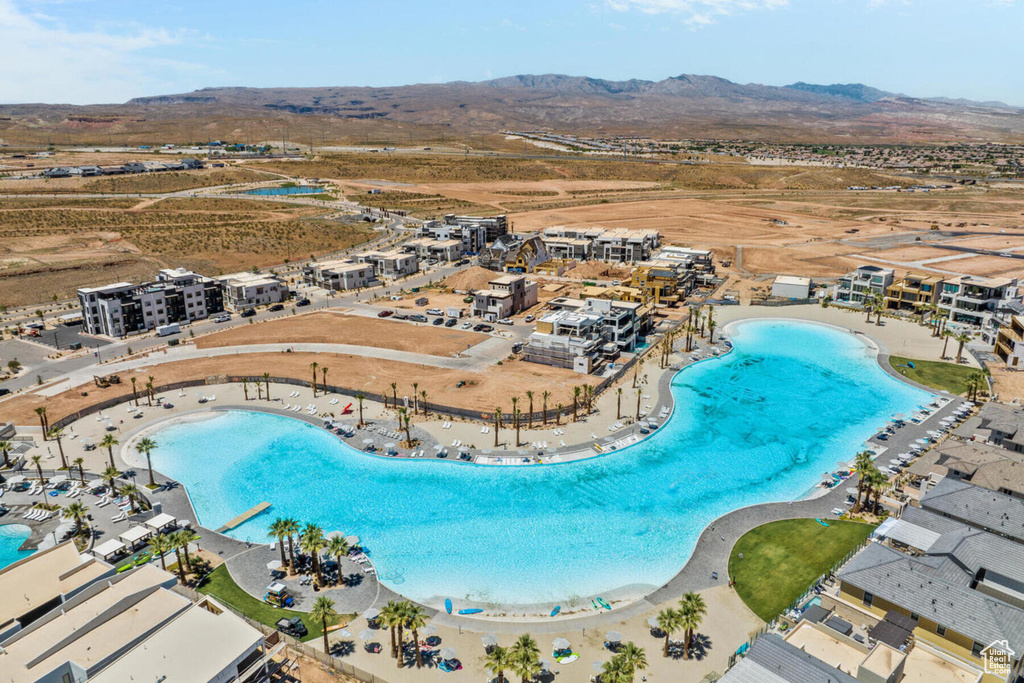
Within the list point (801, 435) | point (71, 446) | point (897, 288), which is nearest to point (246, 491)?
point (71, 446)

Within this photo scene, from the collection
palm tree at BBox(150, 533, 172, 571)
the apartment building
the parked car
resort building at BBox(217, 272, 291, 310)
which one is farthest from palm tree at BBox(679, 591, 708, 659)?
resort building at BBox(217, 272, 291, 310)

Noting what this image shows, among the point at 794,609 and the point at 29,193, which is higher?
the point at 29,193

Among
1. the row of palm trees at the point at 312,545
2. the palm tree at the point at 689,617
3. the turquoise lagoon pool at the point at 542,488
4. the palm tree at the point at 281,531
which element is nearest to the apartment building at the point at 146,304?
the turquoise lagoon pool at the point at 542,488

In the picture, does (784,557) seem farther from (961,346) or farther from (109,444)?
(109,444)

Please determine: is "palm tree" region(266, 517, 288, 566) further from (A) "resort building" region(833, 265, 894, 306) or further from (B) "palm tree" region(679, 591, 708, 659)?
(A) "resort building" region(833, 265, 894, 306)

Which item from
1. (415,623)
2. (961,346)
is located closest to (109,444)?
(415,623)

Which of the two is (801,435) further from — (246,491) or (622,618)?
(246,491)

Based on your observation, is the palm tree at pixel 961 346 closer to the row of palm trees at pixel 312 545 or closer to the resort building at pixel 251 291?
the row of palm trees at pixel 312 545
